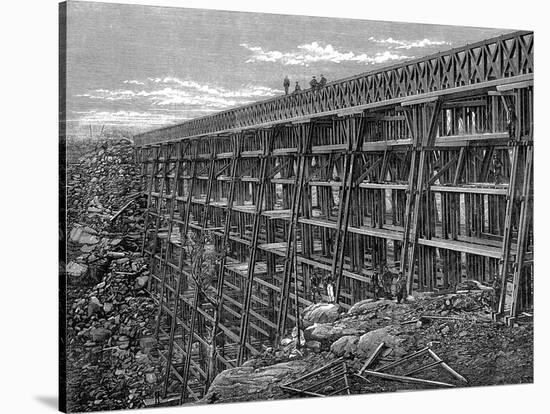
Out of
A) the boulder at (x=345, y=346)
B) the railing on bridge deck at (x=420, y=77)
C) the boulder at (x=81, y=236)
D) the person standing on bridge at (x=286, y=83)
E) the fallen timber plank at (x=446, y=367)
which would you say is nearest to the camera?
the boulder at (x=81, y=236)

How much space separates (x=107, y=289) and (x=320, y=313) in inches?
80.2

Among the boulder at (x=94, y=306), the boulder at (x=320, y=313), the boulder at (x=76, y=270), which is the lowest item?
the boulder at (x=320, y=313)

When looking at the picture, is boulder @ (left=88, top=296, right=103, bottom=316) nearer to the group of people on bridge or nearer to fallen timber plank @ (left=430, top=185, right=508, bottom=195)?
the group of people on bridge

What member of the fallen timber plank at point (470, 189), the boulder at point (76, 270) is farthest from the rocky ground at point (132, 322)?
the fallen timber plank at point (470, 189)

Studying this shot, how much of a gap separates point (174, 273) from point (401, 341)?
2.36 m

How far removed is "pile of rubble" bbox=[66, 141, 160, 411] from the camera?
27.5ft

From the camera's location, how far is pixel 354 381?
371 inches

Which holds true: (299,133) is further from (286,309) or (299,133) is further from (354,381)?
(354,381)

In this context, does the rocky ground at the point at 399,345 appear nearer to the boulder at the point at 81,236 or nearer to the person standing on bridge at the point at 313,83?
the boulder at the point at 81,236

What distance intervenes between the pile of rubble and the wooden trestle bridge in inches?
17.1

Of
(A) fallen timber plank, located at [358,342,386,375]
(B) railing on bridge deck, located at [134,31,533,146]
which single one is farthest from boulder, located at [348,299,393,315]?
(B) railing on bridge deck, located at [134,31,533,146]

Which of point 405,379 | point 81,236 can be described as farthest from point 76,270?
point 405,379

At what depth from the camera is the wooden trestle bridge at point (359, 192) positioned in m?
9.02

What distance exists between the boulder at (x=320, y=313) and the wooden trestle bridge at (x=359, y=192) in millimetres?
75
